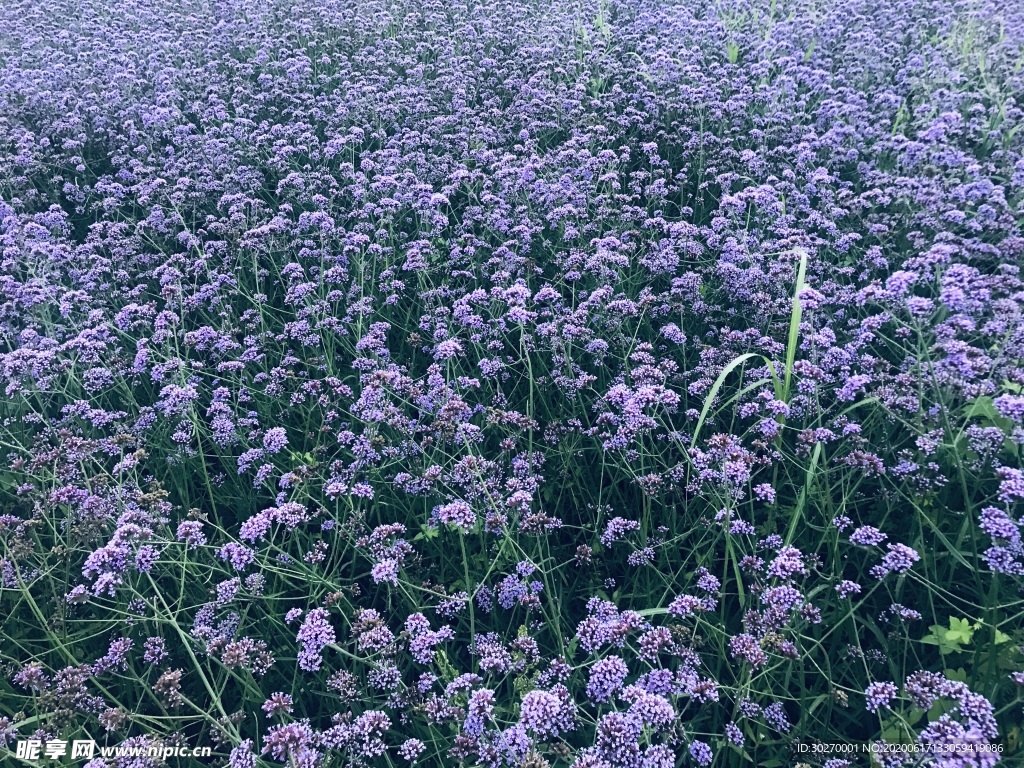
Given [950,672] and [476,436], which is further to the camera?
[476,436]

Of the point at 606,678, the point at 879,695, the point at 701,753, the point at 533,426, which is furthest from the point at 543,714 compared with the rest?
the point at 533,426

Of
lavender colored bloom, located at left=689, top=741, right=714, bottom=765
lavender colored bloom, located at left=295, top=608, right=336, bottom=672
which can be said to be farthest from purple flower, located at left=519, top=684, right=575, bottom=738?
lavender colored bloom, located at left=295, top=608, right=336, bottom=672

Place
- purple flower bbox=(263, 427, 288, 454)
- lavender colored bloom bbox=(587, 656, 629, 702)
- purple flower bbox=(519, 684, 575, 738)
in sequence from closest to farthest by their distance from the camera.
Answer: purple flower bbox=(519, 684, 575, 738) < lavender colored bloom bbox=(587, 656, 629, 702) < purple flower bbox=(263, 427, 288, 454)

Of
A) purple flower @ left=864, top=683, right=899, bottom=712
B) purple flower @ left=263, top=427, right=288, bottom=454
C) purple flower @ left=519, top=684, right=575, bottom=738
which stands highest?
purple flower @ left=519, top=684, right=575, bottom=738

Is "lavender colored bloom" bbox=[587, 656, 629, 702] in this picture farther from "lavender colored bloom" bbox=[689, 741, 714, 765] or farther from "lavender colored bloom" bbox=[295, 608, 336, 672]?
"lavender colored bloom" bbox=[295, 608, 336, 672]

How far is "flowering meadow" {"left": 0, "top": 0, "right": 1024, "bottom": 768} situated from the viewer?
2451 mm

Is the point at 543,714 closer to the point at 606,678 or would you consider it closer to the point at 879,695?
the point at 606,678

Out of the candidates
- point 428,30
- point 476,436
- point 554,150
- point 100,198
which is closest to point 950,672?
point 476,436

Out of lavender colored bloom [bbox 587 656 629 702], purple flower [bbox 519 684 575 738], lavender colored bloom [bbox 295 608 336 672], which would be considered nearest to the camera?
purple flower [bbox 519 684 575 738]

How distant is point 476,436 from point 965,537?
2.28m

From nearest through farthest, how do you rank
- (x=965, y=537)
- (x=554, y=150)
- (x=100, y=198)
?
1. (x=965, y=537)
2. (x=554, y=150)
3. (x=100, y=198)

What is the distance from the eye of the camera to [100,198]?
6695mm

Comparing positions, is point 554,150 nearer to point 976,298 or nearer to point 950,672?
point 976,298

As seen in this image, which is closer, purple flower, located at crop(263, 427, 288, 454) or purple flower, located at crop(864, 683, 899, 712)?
purple flower, located at crop(864, 683, 899, 712)
